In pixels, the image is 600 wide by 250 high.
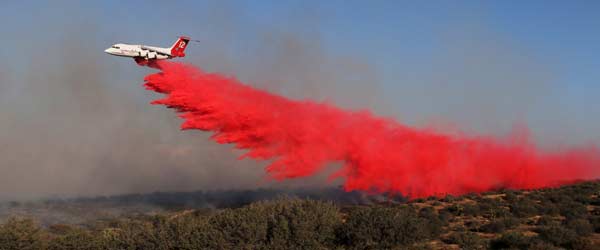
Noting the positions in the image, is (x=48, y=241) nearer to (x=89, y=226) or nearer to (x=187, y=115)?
(x=187, y=115)

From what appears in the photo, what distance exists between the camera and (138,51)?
50844 mm

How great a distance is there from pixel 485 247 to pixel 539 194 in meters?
22.0

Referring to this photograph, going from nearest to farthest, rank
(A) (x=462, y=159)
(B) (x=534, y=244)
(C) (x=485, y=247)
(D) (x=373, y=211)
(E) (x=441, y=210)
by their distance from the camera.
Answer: (B) (x=534, y=244) → (C) (x=485, y=247) → (D) (x=373, y=211) → (E) (x=441, y=210) → (A) (x=462, y=159)

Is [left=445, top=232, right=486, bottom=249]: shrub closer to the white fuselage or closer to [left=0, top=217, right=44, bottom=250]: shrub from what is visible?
[left=0, top=217, right=44, bottom=250]: shrub

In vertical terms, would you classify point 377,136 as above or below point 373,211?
above

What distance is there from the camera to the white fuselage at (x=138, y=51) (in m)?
50.7

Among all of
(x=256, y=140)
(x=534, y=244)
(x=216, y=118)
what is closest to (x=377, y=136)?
(x=256, y=140)

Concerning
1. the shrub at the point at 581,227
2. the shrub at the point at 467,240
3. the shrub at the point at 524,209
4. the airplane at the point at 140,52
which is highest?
the airplane at the point at 140,52

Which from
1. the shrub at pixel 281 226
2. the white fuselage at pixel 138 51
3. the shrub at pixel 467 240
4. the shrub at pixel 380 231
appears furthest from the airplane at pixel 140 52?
the shrub at pixel 467 240

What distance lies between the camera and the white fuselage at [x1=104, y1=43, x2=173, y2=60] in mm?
50688

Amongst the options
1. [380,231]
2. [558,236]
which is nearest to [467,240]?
[558,236]

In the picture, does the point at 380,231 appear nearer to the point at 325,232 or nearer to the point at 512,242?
the point at 325,232

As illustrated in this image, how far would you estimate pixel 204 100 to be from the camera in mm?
44500

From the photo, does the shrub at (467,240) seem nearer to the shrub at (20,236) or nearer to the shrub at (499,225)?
the shrub at (499,225)
